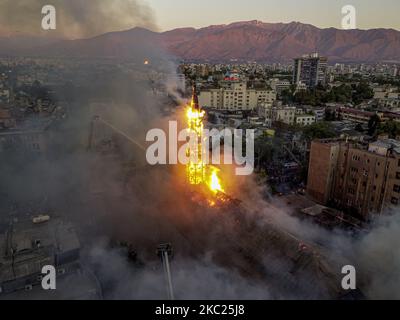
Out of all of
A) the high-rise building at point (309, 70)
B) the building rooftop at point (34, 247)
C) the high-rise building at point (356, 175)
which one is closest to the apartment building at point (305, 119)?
the high-rise building at point (356, 175)

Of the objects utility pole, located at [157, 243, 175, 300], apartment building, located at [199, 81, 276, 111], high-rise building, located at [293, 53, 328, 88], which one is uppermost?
high-rise building, located at [293, 53, 328, 88]

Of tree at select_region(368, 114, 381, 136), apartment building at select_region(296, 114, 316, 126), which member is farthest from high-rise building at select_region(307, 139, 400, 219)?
apartment building at select_region(296, 114, 316, 126)

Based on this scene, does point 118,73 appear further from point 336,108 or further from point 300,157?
point 336,108

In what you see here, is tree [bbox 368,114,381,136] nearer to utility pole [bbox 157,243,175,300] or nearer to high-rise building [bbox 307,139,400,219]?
high-rise building [bbox 307,139,400,219]

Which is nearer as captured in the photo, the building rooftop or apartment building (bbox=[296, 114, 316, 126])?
the building rooftop

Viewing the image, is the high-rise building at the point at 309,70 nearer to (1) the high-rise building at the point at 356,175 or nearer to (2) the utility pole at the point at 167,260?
(1) the high-rise building at the point at 356,175

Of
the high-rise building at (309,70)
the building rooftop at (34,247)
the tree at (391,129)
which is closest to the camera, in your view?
the building rooftop at (34,247)
